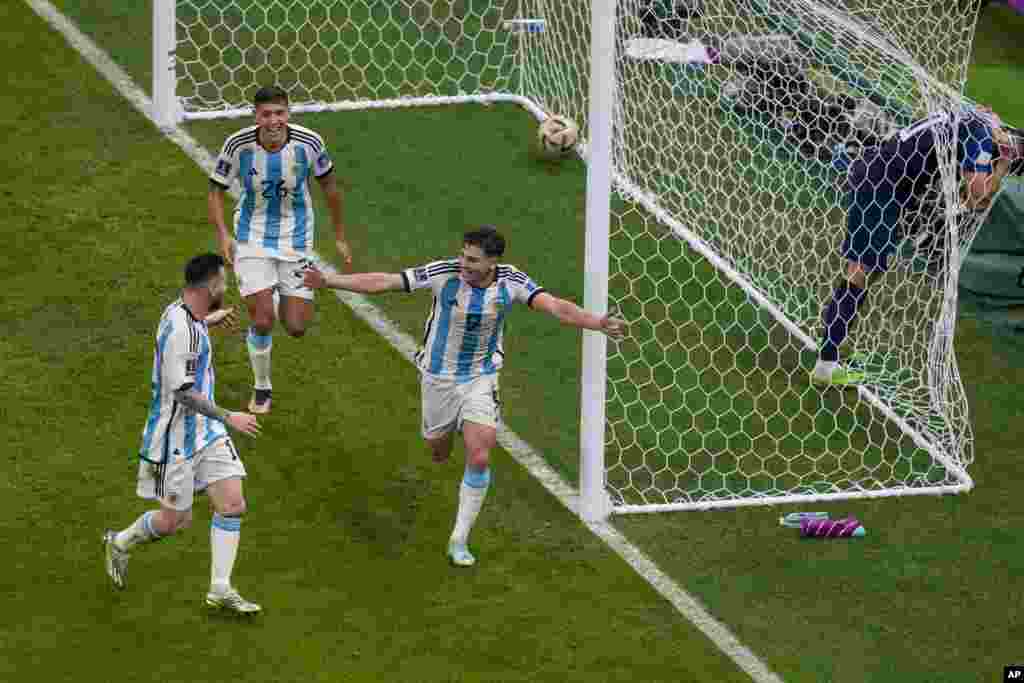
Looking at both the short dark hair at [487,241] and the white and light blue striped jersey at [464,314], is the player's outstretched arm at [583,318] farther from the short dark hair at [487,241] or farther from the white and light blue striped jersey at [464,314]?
the short dark hair at [487,241]

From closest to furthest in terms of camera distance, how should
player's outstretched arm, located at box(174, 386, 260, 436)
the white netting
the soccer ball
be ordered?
player's outstretched arm, located at box(174, 386, 260, 436), the white netting, the soccer ball

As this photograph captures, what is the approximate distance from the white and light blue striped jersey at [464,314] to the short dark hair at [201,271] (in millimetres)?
1144

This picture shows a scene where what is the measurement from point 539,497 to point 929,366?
253 centimetres

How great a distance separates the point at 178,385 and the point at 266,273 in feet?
7.05

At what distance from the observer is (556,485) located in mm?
10828

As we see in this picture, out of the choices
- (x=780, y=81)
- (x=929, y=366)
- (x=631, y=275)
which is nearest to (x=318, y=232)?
(x=631, y=275)

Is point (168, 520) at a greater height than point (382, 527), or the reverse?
point (168, 520)

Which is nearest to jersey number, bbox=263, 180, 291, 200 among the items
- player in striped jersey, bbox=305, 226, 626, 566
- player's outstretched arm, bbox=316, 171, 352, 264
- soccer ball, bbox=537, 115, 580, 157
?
player's outstretched arm, bbox=316, 171, 352, 264

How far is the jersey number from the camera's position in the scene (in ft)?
35.7

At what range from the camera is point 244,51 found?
50.2ft

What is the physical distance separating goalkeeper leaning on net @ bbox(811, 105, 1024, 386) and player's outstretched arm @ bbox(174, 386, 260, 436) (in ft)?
14.0

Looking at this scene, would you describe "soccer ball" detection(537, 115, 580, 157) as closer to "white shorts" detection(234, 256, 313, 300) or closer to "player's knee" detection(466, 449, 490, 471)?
"white shorts" detection(234, 256, 313, 300)

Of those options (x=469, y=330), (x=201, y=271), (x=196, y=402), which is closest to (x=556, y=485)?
(x=469, y=330)

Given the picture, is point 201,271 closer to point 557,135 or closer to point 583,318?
point 583,318
